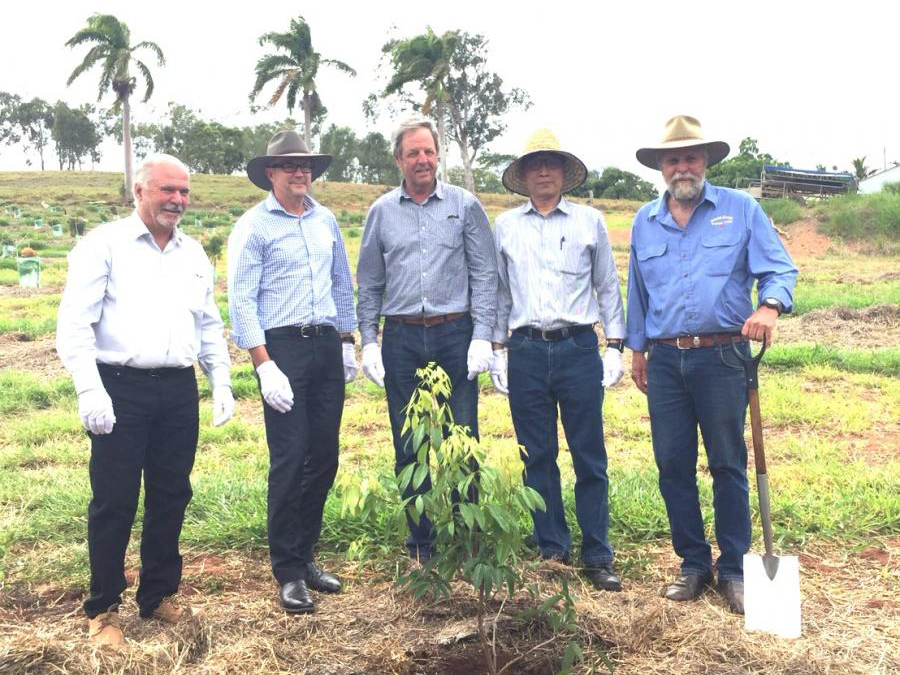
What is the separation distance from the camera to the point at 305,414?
3.77m

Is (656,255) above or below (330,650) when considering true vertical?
above

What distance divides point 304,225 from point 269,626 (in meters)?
1.73

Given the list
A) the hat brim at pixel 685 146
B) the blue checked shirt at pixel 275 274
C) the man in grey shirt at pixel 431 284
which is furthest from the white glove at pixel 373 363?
the hat brim at pixel 685 146

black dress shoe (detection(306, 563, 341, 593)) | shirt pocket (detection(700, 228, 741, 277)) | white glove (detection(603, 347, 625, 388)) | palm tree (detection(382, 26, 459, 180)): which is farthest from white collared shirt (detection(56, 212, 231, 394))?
palm tree (detection(382, 26, 459, 180))

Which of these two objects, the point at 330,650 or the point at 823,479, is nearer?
the point at 330,650

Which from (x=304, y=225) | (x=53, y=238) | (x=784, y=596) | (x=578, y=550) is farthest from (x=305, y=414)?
(x=53, y=238)

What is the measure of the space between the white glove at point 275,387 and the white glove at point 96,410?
645 millimetres

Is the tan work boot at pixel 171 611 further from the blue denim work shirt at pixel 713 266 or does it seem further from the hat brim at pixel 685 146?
the hat brim at pixel 685 146

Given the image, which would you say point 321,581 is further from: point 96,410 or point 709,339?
point 709,339

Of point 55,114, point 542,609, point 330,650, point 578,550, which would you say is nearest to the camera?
point 542,609

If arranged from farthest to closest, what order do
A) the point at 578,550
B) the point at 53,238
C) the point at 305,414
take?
the point at 53,238
the point at 578,550
the point at 305,414

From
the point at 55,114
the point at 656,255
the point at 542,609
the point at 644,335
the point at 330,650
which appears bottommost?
the point at 330,650

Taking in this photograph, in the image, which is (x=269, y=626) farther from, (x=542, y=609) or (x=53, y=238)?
(x=53, y=238)

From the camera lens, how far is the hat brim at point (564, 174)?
4031 millimetres
